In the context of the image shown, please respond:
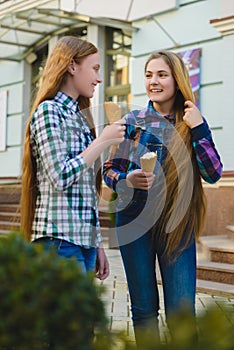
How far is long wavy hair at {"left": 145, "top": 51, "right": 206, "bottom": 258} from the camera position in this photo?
292cm

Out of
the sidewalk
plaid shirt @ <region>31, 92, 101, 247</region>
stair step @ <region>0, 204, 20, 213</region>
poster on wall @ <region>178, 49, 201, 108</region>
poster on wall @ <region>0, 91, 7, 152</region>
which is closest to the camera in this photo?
plaid shirt @ <region>31, 92, 101, 247</region>

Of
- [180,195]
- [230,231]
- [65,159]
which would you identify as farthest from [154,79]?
[230,231]

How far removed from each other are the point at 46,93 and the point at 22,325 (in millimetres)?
1434

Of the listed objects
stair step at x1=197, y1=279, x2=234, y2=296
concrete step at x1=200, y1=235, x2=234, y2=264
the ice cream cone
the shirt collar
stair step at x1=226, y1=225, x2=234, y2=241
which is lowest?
stair step at x1=197, y1=279, x2=234, y2=296

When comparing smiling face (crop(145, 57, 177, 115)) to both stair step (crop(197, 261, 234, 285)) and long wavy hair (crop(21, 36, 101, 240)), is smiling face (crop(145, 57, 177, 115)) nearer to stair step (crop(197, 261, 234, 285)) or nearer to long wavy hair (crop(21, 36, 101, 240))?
long wavy hair (crop(21, 36, 101, 240))

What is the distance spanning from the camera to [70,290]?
1327 millimetres

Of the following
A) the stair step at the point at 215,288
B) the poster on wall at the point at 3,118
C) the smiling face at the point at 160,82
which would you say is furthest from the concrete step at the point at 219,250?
the poster on wall at the point at 3,118

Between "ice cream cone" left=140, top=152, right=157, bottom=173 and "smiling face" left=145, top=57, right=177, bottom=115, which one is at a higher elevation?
"smiling face" left=145, top=57, right=177, bottom=115

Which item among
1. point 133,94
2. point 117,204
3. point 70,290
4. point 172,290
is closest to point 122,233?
point 117,204

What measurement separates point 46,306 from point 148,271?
5.76 feet

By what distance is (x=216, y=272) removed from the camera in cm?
666

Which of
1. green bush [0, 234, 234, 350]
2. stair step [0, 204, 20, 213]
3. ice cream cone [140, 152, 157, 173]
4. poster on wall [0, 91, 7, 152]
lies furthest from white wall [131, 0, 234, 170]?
green bush [0, 234, 234, 350]

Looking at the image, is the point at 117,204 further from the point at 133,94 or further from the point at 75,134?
the point at 133,94

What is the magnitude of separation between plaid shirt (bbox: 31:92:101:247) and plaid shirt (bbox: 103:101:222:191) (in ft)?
1.67
